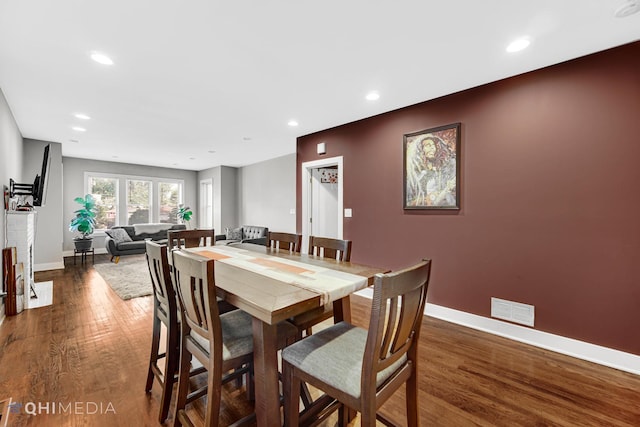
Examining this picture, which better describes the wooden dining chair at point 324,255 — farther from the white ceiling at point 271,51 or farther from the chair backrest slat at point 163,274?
the white ceiling at point 271,51

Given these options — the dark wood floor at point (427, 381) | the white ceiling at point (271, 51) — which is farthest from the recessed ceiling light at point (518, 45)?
the dark wood floor at point (427, 381)

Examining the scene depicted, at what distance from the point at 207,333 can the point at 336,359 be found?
0.58m

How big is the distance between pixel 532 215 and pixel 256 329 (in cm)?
255

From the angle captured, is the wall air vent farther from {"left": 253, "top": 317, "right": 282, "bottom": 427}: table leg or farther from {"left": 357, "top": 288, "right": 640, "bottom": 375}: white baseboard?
{"left": 253, "top": 317, "right": 282, "bottom": 427}: table leg

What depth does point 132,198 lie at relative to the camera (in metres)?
7.47

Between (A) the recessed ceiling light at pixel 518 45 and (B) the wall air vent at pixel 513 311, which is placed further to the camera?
(B) the wall air vent at pixel 513 311

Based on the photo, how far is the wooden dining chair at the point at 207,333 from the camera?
45.0 inches

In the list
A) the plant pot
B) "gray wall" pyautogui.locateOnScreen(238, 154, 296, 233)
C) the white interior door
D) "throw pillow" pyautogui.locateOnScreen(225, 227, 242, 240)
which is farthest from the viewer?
"throw pillow" pyautogui.locateOnScreen(225, 227, 242, 240)

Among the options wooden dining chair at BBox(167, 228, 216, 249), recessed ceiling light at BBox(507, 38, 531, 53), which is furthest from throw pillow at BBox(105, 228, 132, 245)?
recessed ceiling light at BBox(507, 38, 531, 53)

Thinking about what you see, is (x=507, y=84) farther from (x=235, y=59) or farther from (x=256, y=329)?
(x=256, y=329)

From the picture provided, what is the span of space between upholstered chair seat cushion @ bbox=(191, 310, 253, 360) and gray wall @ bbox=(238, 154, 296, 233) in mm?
4562

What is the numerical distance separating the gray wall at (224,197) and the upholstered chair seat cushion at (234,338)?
21.2ft

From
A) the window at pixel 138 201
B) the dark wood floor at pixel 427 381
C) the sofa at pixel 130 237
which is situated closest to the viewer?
the dark wood floor at pixel 427 381

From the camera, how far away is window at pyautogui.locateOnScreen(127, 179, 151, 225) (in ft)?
24.4
